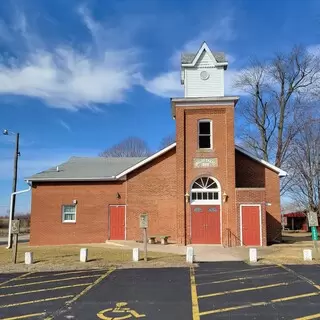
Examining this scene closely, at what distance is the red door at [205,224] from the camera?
24714mm

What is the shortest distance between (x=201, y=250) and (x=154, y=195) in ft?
19.6

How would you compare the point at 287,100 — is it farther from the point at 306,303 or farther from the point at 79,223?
the point at 306,303

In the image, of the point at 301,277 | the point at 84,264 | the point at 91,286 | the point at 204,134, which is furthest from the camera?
the point at 204,134

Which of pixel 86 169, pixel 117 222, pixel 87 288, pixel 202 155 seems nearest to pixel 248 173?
pixel 202 155

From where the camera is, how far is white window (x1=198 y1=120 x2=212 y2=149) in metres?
25.5

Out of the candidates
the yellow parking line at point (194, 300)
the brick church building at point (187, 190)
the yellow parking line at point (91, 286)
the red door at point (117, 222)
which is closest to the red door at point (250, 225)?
the brick church building at point (187, 190)

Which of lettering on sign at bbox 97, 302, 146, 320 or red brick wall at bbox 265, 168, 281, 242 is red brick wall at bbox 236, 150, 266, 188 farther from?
lettering on sign at bbox 97, 302, 146, 320

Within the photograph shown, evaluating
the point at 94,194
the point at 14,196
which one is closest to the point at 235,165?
the point at 94,194

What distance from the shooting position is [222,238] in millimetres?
24562

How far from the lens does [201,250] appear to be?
21.9 meters

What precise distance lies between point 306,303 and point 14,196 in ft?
72.9

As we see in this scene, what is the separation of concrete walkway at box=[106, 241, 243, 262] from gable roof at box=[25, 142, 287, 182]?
4.44m

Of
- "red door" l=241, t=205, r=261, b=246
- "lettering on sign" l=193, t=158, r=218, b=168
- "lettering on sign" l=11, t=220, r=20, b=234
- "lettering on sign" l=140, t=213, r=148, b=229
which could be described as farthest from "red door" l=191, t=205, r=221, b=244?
"lettering on sign" l=11, t=220, r=20, b=234

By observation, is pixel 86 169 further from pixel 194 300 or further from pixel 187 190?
pixel 194 300
